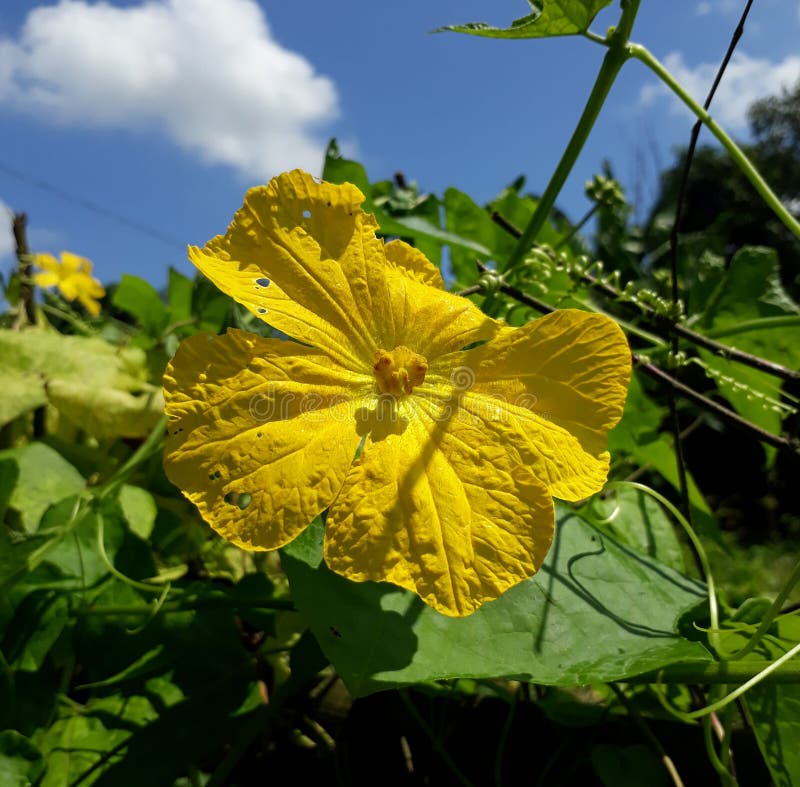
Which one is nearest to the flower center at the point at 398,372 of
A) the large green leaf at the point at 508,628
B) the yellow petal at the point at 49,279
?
the large green leaf at the point at 508,628

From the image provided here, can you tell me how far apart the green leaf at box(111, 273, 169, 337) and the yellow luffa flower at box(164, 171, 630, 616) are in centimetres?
85

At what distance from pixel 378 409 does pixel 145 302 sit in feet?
2.94

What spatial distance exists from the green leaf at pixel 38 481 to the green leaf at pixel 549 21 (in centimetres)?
71

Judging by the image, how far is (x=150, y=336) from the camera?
4.38 feet

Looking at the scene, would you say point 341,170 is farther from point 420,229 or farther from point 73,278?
point 73,278

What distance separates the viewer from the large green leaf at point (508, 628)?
48cm

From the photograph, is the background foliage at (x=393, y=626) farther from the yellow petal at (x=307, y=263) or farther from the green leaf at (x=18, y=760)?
the yellow petal at (x=307, y=263)

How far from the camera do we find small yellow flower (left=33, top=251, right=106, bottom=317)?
1665 mm

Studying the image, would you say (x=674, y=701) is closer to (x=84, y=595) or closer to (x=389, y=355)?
(x=389, y=355)

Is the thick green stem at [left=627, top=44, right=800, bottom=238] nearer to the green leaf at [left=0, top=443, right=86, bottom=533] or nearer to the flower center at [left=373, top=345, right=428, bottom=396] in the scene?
the flower center at [left=373, top=345, right=428, bottom=396]

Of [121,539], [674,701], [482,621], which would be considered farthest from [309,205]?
[674,701]

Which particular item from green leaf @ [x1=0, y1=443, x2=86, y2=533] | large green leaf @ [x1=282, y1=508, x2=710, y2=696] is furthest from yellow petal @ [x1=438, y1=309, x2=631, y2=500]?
green leaf @ [x1=0, y1=443, x2=86, y2=533]

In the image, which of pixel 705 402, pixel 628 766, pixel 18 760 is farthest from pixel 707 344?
pixel 18 760

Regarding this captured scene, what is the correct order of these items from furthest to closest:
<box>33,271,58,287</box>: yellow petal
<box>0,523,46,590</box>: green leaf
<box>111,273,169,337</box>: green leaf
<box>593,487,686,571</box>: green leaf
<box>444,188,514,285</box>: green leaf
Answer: <box>33,271,58,287</box>: yellow petal, <box>111,273,169,337</box>: green leaf, <box>444,188,514,285</box>: green leaf, <box>593,487,686,571</box>: green leaf, <box>0,523,46,590</box>: green leaf
